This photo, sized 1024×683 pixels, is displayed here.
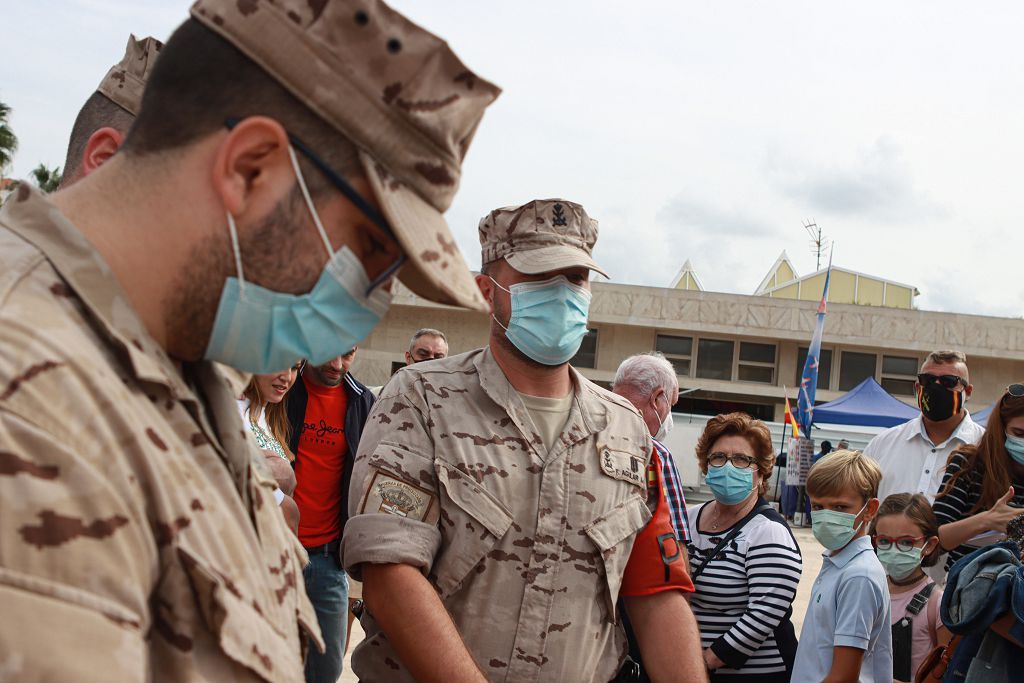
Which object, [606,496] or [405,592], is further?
[606,496]

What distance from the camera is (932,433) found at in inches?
216

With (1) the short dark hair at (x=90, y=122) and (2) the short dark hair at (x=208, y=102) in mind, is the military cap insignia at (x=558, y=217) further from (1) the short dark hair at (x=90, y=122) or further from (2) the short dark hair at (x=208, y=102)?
(2) the short dark hair at (x=208, y=102)

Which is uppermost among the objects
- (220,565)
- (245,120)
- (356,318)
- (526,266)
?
(526,266)

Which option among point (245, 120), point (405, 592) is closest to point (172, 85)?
point (245, 120)

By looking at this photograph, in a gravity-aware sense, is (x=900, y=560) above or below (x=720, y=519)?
below

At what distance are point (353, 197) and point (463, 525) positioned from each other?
57.3 inches

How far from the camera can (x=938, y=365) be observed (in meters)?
5.46

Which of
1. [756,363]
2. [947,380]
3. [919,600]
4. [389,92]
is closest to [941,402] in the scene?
[947,380]

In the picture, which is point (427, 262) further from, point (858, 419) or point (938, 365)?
point (858, 419)

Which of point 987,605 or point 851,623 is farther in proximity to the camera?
point 851,623

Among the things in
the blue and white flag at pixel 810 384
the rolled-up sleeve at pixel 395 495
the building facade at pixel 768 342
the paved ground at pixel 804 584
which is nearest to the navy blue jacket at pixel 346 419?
the paved ground at pixel 804 584

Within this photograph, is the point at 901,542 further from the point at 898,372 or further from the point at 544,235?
the point at 898,372

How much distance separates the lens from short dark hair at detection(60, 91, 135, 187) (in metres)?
2.72

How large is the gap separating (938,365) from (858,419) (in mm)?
13545
